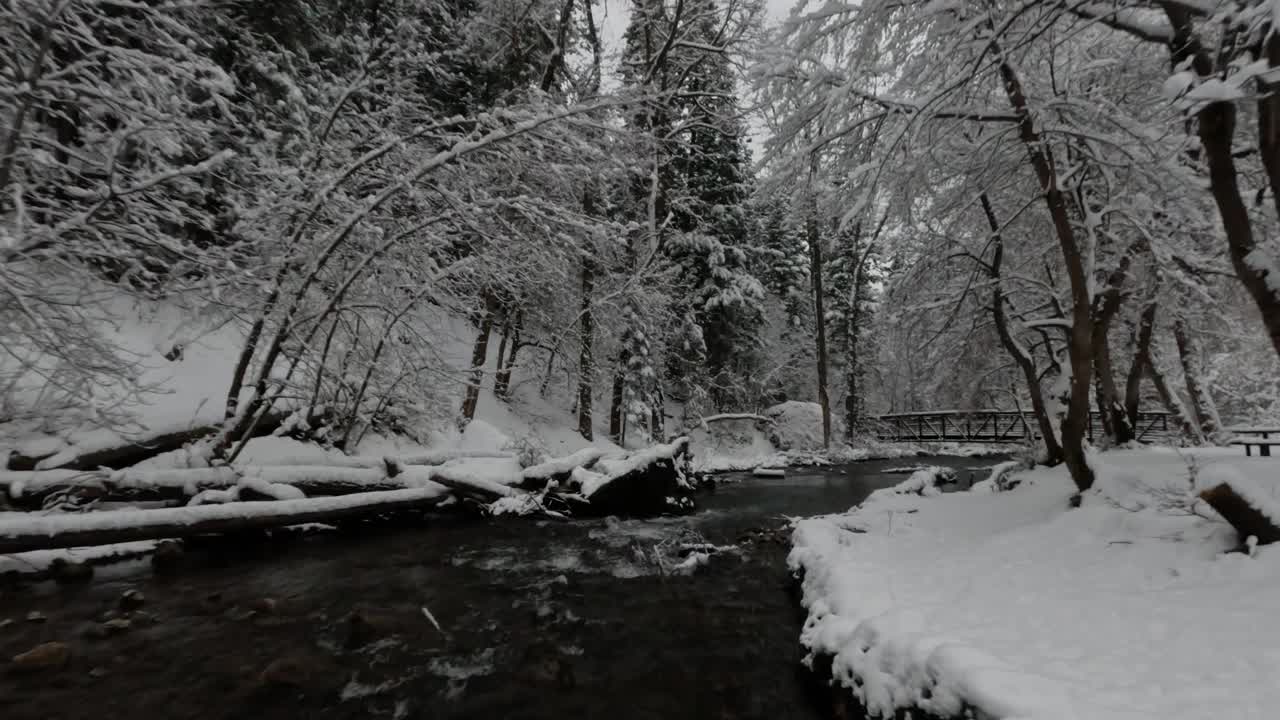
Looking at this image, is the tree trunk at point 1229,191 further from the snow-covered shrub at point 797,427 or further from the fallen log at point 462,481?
the snow-covered shrub at point 797,427

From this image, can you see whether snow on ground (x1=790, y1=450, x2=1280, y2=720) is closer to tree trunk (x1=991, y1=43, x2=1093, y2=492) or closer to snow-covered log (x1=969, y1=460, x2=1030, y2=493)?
tree trunk (x1=991, y1=43, x2=1093, y2=492)

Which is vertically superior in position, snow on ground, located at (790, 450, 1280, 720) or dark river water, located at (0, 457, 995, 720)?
Answer: snow on ground, located at (790, 450, 1280, 720)

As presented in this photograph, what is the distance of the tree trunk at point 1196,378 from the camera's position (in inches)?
447

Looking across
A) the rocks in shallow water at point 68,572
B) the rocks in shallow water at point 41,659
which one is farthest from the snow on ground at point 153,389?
the rocks in shallow water at point 41,659

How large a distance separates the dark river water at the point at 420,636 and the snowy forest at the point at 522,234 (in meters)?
0.38

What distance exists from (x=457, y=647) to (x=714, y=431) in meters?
18.8

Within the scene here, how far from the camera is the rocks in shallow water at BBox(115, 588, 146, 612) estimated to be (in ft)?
16.4

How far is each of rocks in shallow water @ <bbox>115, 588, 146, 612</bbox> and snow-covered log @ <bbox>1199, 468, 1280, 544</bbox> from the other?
8842 millimetres

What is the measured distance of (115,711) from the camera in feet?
11.2

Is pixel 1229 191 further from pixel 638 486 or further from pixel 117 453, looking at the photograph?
pixel 117 453

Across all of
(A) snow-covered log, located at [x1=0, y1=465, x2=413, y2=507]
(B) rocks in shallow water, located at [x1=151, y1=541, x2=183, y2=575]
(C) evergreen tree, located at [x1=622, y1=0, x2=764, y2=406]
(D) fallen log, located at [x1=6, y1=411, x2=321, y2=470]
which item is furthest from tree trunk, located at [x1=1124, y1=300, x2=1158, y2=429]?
(D) fallen log, located at [x1=6, y1=411, x2=321, y2=470]

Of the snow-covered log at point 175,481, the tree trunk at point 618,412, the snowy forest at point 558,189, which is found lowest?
the snow-covered log at point 175,481

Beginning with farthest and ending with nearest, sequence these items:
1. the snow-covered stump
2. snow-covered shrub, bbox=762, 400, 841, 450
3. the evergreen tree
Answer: snow-covered shrub, bbox=762, 400, 841, 450
the evergreen tree
the snow-covered stump

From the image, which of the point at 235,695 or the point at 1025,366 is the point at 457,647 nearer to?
the point at 235,695
